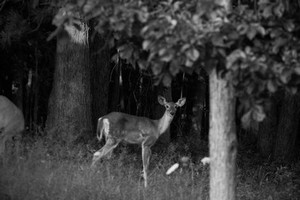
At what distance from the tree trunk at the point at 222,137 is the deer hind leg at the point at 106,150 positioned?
3.67m

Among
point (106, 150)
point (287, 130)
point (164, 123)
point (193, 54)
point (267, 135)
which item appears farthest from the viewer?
point (267, 135)

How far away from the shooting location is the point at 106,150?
437 inches

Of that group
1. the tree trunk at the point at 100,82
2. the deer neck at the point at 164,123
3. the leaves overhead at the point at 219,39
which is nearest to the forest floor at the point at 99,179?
the deer neck at the point at 164,123

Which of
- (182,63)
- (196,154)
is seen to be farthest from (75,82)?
(182,63)

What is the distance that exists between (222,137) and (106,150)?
4.91 meters

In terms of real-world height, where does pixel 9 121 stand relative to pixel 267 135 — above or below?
above

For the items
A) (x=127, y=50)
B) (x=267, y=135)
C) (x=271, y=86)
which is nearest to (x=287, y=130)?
(x=267, y=135)

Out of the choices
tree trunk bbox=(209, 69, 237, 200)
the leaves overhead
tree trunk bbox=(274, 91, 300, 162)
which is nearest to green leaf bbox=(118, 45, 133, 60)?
the leaves overhead

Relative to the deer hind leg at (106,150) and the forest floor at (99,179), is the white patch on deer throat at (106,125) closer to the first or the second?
the deer hind leg at (106,150)

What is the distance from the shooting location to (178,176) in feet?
33.1

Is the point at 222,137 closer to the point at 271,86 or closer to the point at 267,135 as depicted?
the point at 271,86

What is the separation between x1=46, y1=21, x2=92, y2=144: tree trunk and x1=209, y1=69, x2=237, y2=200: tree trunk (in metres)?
5.42

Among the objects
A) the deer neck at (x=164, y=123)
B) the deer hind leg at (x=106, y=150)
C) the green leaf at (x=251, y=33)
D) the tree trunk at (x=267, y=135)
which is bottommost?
the tree trunk at (x=267, y=135)

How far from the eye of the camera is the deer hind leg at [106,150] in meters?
10.4
